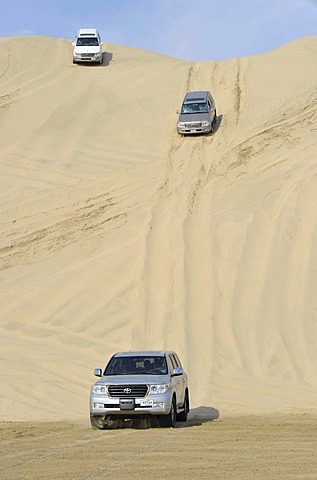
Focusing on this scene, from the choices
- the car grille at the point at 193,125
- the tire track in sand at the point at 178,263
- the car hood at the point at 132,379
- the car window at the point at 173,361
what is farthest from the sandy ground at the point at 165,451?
the car grille at the point at 193,125

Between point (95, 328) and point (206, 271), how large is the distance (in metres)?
4.41

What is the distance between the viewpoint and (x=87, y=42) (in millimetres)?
54125

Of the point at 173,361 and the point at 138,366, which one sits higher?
the point at 138,366

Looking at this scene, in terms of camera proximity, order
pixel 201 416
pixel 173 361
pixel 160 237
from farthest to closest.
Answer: pixel 160 237 < pixel 201 416 < pixel 173 361

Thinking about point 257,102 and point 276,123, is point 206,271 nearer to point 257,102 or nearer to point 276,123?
point 276,123

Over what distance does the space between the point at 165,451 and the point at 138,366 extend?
17.3 ft

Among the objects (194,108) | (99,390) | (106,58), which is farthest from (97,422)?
(106,58)

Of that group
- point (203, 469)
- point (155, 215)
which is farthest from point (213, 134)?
point (203, 469)

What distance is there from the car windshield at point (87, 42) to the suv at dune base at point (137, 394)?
37069 millimetres

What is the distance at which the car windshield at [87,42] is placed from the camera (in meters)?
54.0

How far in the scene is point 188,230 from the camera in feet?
113

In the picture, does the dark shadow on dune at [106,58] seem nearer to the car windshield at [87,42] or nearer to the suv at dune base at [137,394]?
the car windshield at [87,42]

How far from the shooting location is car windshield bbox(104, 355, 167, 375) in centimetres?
1922

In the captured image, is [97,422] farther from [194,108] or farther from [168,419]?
[194,108]
